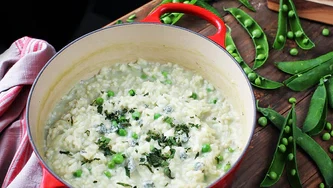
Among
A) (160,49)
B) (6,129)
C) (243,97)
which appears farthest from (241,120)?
(6,129)

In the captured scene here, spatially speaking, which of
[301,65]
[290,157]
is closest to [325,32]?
[301,65]

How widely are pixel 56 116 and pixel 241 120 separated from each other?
72cm

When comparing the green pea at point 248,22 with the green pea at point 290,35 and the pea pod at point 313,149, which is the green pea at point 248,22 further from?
the pea pod at point 313,149

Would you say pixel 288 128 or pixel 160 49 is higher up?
pixel 160 49

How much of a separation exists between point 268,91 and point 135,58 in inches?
23.7

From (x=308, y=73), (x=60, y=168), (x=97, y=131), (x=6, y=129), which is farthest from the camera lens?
(x=308, y=73)

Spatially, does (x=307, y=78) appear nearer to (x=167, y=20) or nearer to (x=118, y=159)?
(x=167, y=20)

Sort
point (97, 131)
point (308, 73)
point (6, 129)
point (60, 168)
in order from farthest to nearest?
point (308, 73), point (6, 129), point (97, 131), point (60, 168)

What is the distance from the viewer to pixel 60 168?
71.9 inches

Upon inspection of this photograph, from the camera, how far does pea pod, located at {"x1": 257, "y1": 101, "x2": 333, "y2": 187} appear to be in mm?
2053

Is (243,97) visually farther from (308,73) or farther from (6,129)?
(6,129)

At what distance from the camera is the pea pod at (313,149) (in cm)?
205

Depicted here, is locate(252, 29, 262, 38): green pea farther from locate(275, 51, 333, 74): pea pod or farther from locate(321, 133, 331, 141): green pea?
locate(321, 133, 331, 141): green pea

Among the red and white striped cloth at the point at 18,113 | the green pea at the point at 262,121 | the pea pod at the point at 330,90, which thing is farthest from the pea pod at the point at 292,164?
the red and white striped cloth at the point at 18,113
